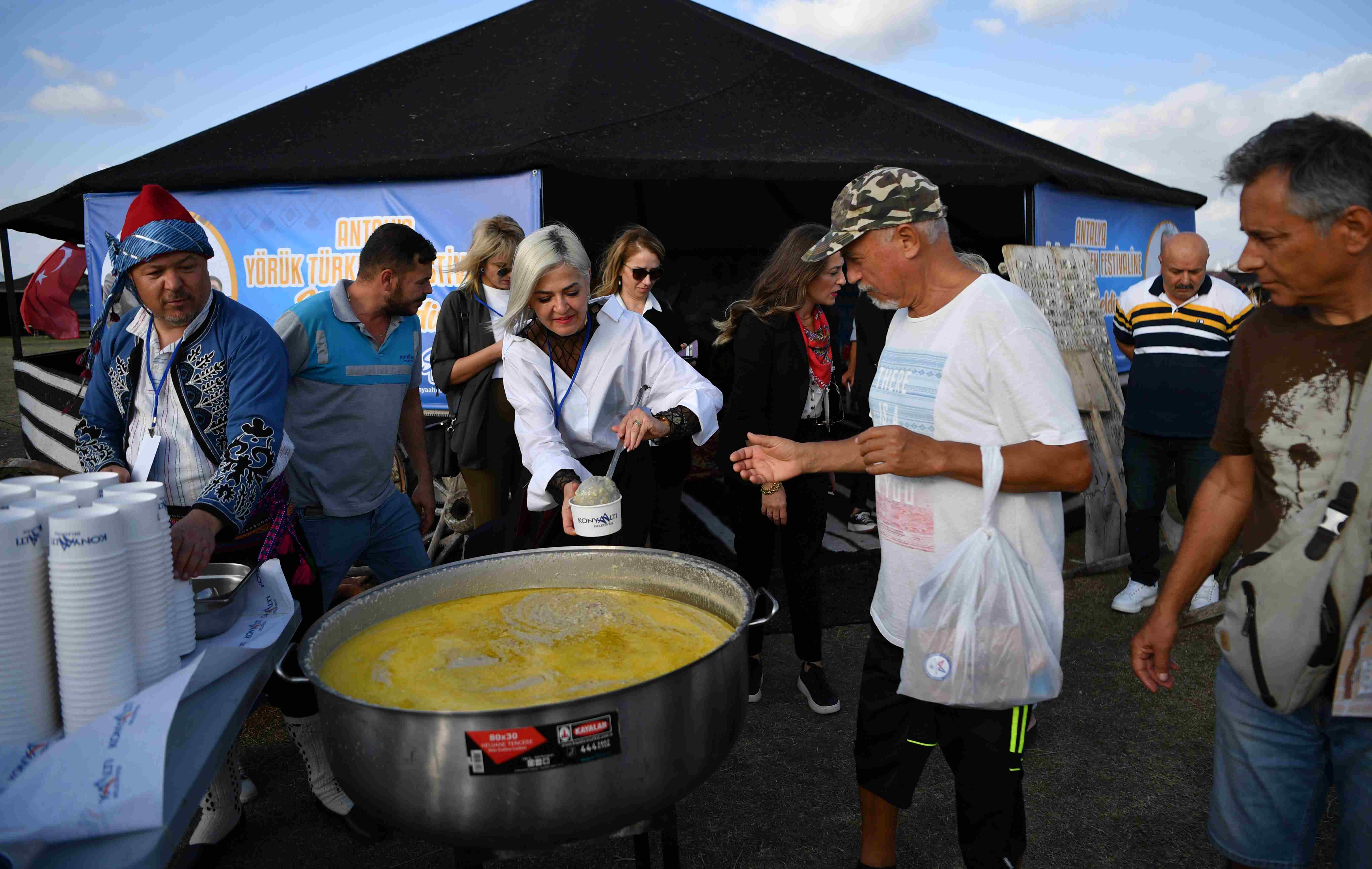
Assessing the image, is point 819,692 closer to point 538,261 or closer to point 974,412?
point 974,412

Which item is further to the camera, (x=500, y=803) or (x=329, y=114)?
(x=329, y=114)

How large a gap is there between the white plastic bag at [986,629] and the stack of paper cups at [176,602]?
1.56 meters

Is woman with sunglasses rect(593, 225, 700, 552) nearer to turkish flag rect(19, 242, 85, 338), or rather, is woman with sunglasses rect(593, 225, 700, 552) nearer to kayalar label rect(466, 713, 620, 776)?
kayalar label rect(466, 713, 620, 776)

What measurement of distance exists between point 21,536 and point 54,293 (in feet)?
50.2

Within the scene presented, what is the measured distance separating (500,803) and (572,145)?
578 cm

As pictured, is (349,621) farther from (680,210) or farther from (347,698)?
(680,210)

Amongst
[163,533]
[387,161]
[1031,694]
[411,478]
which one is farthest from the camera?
[387,161]

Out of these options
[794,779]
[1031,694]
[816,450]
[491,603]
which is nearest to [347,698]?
[491,603]

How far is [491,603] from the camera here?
2.23 m

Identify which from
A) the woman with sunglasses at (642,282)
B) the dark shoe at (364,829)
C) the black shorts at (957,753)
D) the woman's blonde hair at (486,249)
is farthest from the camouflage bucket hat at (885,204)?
the woman's blonde hair at (486,249)

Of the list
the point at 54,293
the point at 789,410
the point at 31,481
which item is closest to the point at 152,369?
the point at 31,481

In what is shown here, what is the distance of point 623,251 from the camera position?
183 inches

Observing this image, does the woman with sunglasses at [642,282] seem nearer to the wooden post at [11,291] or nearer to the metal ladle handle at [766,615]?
the metal ladle handle at [766,615]

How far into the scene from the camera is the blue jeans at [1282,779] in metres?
1.66
